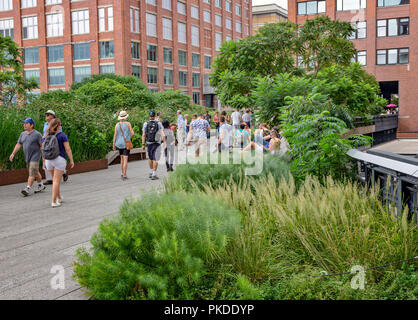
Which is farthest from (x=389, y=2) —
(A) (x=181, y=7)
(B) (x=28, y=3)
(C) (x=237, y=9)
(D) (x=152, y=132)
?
(B) (x=28, y=3)

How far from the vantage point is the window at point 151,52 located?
62.2 m

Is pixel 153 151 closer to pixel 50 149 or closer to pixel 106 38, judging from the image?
pixel 50 149

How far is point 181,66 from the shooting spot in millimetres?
69250

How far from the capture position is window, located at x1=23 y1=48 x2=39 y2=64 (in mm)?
63625

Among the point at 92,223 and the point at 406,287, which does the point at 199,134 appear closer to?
the point at 92,223

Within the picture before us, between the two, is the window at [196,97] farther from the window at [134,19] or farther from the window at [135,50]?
the window at [134,19]

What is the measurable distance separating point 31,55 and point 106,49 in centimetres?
1259

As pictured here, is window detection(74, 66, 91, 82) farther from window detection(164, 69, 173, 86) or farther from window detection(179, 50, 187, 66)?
window detection(179, 50, 187, 66)

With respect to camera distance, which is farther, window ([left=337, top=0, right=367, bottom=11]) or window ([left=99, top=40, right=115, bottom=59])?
window ([left=99, top=40, right=115, bottom=59])

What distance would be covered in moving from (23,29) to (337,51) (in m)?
53.4

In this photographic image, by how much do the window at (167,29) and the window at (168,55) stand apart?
1646 millimetres

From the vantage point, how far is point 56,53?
62406 mm

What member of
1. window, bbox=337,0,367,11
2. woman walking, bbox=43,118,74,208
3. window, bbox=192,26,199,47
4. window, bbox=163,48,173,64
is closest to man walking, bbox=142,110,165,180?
woman walking, bbox=43,118,74,208

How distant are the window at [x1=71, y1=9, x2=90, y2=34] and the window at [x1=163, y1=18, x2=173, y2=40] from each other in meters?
11.0
